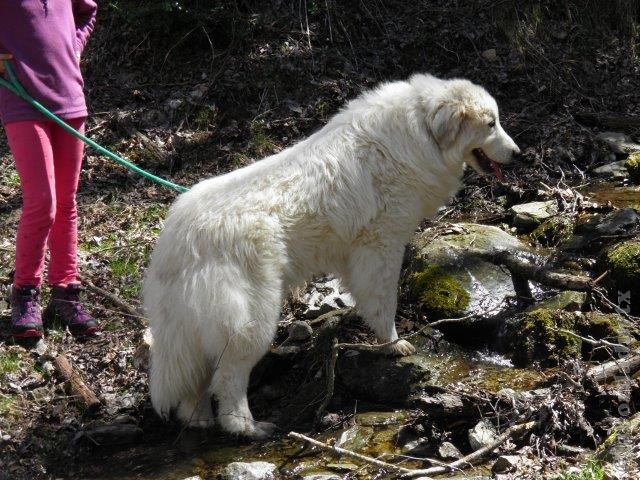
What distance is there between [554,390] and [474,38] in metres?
6.82

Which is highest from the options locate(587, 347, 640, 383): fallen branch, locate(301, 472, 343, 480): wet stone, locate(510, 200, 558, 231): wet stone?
locate(510, 200, 558, 231): wet stone

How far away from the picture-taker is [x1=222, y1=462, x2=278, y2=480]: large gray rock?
4.37 m

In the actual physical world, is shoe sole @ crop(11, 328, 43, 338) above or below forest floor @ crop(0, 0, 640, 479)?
below

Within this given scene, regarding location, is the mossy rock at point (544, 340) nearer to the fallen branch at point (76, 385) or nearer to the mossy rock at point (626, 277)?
the mossy rock at point (626, 277)

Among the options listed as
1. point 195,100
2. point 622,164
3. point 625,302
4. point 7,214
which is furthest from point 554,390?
point 195,100

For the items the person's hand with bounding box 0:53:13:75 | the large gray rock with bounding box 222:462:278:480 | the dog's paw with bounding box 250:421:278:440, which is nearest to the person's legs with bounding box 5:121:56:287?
the person's hand with bounding box 0:53:13:75

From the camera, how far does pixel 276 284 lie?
15.8 feet

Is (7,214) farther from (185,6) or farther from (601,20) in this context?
(601,20)

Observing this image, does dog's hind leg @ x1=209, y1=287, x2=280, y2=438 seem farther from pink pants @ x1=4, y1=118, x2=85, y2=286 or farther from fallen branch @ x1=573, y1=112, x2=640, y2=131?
fallen branch @ x1=573, y1=112, x2=640, y2=131

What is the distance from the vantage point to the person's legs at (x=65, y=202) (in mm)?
5652

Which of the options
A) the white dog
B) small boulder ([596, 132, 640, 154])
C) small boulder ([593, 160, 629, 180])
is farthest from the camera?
small boulder ([596, 132, 640, 154])

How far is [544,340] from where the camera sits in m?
5.20

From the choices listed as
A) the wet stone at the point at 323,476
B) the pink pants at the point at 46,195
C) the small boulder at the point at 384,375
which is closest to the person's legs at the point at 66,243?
the pink pants at the point at 46,195

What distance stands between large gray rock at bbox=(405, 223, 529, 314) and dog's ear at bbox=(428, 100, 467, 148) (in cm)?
115
